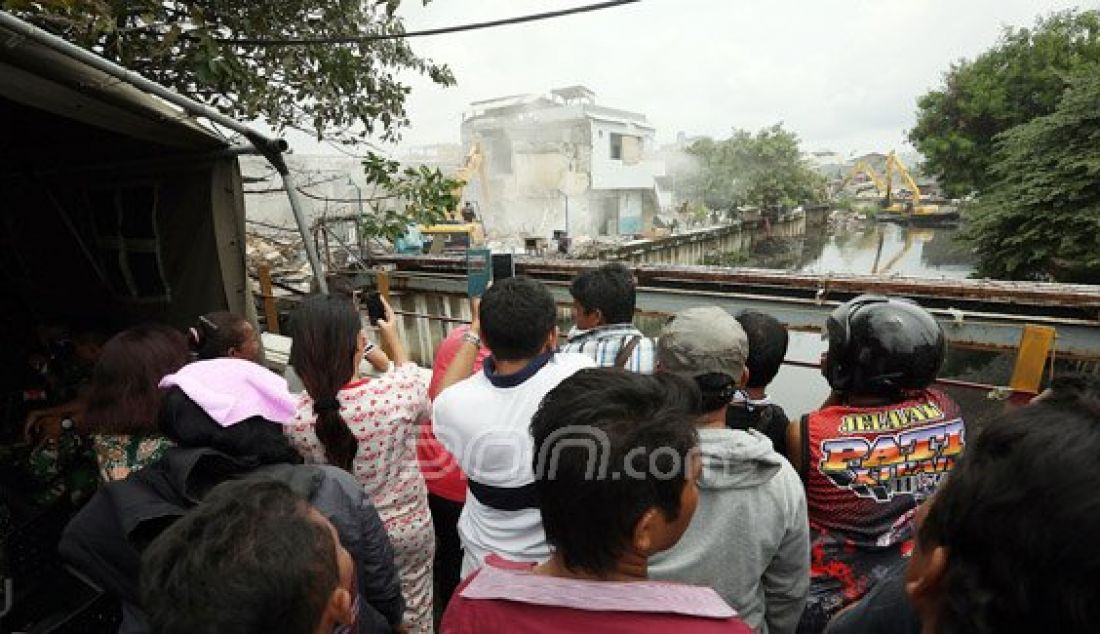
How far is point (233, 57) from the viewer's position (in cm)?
406

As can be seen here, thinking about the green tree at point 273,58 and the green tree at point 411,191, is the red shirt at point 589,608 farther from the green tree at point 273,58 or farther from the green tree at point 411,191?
the green tree at point 411,191

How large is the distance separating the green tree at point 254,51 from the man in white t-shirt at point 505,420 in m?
2.78

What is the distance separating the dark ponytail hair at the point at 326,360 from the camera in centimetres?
198

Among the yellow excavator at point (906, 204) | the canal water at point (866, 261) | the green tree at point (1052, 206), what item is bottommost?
the canal water at point (866, 261)

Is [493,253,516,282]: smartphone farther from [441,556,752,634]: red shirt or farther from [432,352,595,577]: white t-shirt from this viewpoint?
[441,556,752,634]: red shirt

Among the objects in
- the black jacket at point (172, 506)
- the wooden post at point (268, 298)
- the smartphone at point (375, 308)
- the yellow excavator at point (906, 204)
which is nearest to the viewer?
the black jacket at point (172, 506)

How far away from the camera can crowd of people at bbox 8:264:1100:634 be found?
85 cm

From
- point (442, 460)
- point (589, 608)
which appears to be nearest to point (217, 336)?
point (442, 460)

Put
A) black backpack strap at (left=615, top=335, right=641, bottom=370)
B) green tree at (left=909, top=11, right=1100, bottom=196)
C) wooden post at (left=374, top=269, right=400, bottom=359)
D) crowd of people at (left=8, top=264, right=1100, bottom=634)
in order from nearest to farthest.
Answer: crowd of people at (left=8, top=264, right=1100, bottom=634)
black backpack strap at (left=615, top=335, right=641, bottom=370)
wooden post at (left=374, top=269, right=400, bottom=359)
green tree at (left=909, top=11, right=1100, bottom=196)

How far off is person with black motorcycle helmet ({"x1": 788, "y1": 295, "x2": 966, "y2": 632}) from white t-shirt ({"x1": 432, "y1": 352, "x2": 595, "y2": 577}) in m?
0.90

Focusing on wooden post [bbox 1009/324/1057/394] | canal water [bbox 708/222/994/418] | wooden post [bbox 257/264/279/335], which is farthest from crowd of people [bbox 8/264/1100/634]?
canal water [bbox 708/222/994/418]

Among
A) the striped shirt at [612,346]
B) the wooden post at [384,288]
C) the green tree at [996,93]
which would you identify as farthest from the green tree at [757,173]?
the striped shirt at [612,346]

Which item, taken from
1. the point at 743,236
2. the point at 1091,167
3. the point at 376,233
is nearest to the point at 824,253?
the point at 743,236

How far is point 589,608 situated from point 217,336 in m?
2.37
